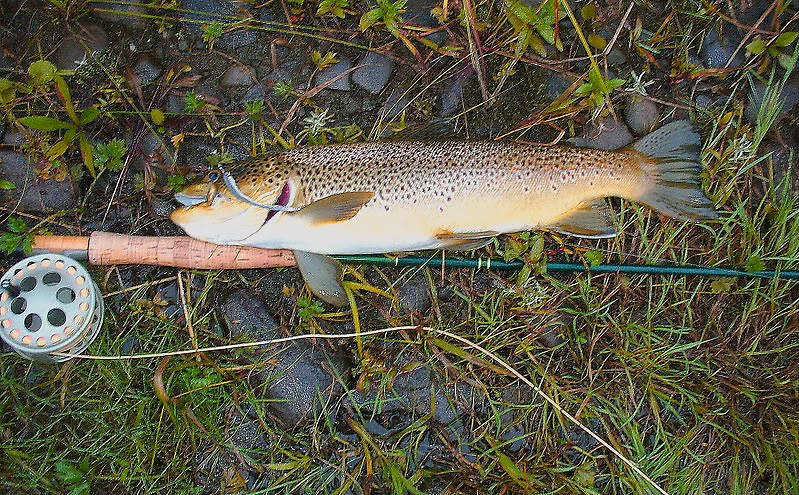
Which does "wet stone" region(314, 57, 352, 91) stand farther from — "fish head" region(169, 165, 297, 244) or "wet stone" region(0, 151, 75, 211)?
"wet stone" region(0, 151, 75, 211)

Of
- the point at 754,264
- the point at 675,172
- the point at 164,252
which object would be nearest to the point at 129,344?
the point at 164,252

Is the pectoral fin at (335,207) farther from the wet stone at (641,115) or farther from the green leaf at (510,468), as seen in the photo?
the wet stone at (641,115)

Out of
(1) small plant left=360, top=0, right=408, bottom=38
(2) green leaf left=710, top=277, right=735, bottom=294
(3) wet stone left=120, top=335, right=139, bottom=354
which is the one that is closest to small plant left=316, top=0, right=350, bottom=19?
(1) small plant left=360, top=0, right=408, bottom=38

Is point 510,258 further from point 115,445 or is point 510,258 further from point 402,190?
point 115,445

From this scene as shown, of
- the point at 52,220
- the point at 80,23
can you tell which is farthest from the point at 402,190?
the point at 80,23

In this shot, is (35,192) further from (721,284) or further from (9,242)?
(721,284)

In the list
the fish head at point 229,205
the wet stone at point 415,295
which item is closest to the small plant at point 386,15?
the fish head at point 229,205

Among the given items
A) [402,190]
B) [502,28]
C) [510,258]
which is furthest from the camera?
[502,28]
